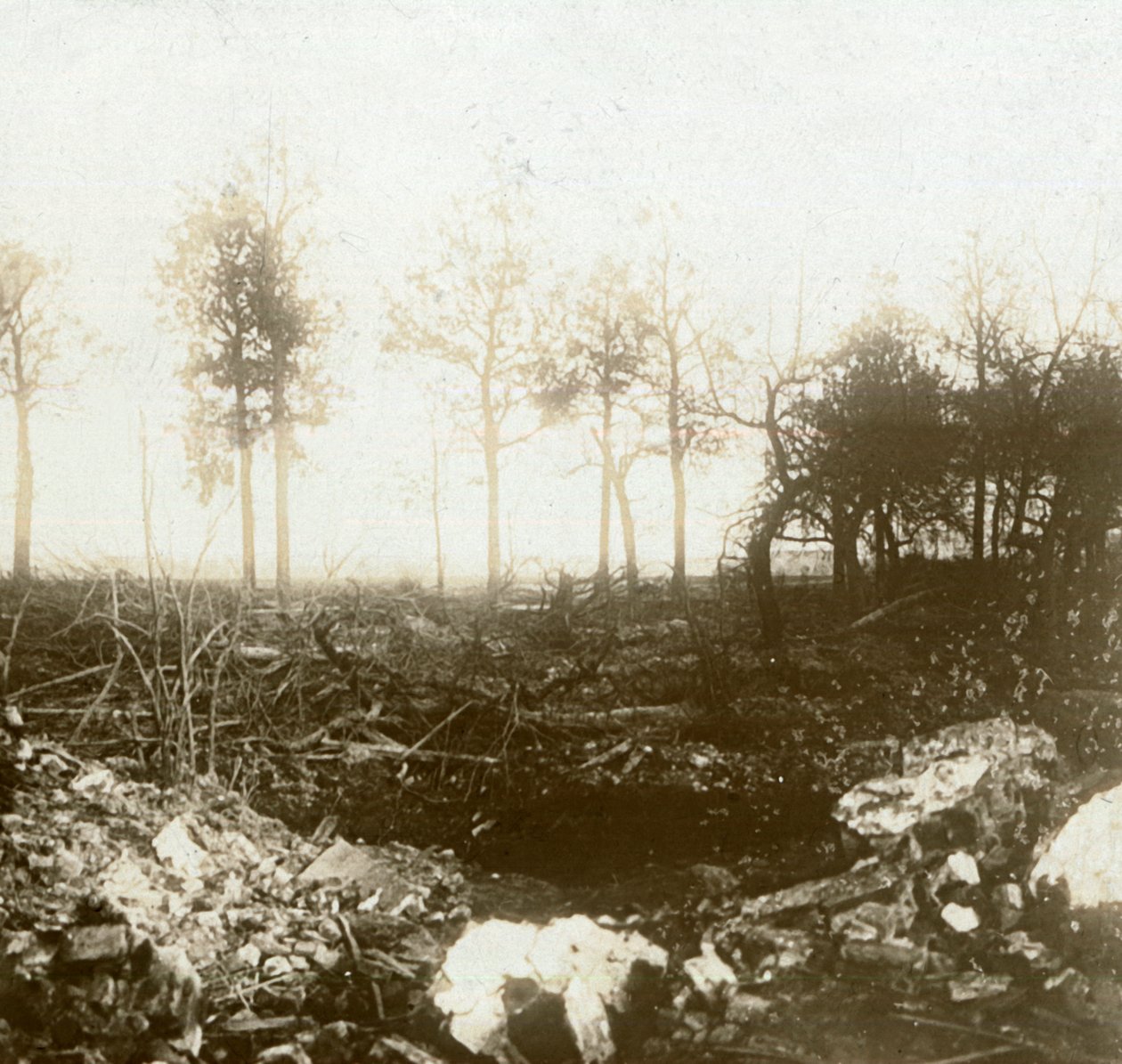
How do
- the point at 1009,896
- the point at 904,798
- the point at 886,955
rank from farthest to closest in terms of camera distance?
the point at 904,798 → the point at 1009,896 → the point at 886,955

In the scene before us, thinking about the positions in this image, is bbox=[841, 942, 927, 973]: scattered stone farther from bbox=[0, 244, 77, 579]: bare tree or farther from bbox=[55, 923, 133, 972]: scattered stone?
bbox=[0, 244, 77, 579]: bare tree

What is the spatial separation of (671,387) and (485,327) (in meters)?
0.73

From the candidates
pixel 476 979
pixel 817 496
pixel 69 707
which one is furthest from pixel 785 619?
pixel 69 707

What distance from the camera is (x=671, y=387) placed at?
9.88 ft

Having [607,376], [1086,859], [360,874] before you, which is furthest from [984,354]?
[360,874]

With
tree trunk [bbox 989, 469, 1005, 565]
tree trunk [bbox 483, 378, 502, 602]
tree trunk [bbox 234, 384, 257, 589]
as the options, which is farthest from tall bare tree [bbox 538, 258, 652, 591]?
tree trunk [bbox 989, 469, 1005, 565]

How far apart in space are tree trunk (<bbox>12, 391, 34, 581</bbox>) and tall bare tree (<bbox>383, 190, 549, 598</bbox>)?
1.36m

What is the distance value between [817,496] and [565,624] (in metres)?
1.08

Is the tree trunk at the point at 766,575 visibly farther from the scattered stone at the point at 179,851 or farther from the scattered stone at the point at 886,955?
the scattered stone at the point at 179,851

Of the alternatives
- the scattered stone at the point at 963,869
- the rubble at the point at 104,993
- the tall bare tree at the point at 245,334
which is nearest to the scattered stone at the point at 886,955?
the scattered stone at the point at 963,869

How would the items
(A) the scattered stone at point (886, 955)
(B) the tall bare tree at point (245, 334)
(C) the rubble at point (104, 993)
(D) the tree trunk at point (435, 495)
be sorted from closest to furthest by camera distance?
1. (C) the rubble at point (104, 993)
2. (A) the scattered stone at point (886, 955)
3. (B) the tall bare tree at point (245, 334)
4. (D) the tree trunk at point (435, 495)

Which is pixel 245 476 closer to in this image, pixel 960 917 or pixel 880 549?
pixel 880 549

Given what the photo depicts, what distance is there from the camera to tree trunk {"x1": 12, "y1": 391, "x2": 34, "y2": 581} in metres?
2.96

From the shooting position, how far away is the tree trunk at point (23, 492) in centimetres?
296
